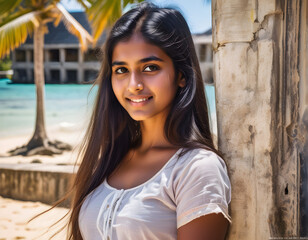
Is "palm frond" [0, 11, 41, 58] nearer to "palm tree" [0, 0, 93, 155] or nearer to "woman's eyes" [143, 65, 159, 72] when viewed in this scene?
"palm tree" [0, 0, 93, 155]

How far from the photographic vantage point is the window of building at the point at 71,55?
34.7 m

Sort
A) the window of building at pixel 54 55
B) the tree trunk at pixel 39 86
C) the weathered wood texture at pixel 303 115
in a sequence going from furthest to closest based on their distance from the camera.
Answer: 1. the window of building at pixel 54 55
2. the tree trunk at pixel 39 86
3. the weathered wood texture at pixel 303 115

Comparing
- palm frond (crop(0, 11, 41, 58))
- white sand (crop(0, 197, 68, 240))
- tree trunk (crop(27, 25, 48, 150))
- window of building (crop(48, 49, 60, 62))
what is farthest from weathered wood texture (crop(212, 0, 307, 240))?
window of building (crop(48, 49, 60, 62))

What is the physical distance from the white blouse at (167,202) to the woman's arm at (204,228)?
20mm

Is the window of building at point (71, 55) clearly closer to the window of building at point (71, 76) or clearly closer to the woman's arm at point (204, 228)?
the window of building at point (71, 76)

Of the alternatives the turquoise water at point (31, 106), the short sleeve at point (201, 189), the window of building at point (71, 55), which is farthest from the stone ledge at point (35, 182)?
the window of building at point (71, 55)

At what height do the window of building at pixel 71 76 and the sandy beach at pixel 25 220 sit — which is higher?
the sandy beach at pixel 25 220

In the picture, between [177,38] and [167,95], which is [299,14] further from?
[167,95]

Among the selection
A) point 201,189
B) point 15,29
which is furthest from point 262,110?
point 15,29

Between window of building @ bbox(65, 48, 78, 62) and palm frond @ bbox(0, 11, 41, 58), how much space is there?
2560cm

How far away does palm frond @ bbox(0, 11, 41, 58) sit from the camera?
8781mm

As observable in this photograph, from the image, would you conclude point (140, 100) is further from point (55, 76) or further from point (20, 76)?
point (55, 76)

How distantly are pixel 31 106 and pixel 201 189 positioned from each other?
30.3 meters

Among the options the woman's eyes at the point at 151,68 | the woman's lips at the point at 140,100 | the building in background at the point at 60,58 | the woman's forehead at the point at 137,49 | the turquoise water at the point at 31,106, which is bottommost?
the turquoise water at the point at 31,106
